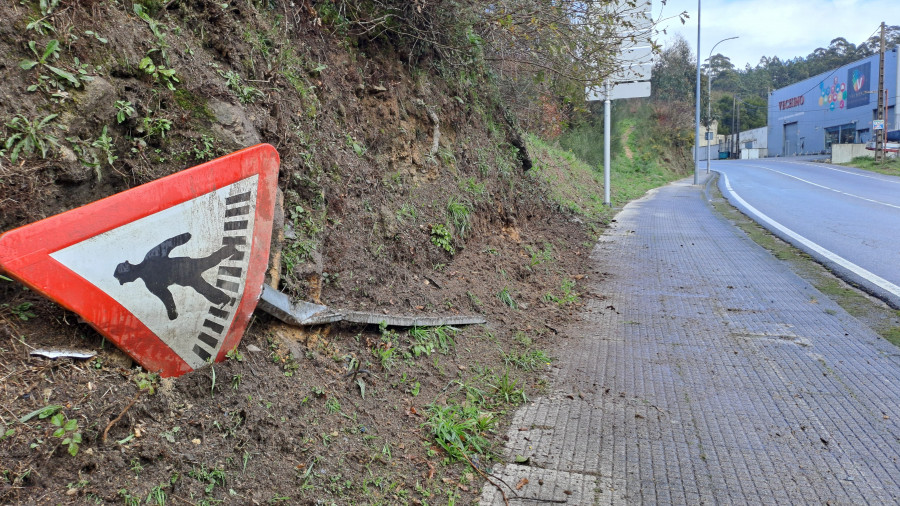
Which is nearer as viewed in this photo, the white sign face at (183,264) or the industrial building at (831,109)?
the white sign face at (183,264)

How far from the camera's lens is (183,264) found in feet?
8.49

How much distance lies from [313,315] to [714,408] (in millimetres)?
2522

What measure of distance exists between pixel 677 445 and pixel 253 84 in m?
3.36

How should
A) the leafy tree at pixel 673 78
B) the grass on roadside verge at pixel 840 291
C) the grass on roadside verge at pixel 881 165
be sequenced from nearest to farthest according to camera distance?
the grass on roadside verge at pixel 840 291 < the grass on roadside verge at pixel 881 165 < the leafy tree at pixel 673 78

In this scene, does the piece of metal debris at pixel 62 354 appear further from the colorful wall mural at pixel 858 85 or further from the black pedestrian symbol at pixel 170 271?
the colorful wall mural at pixel 858 85

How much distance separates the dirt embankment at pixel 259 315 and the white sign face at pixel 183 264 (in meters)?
0.20

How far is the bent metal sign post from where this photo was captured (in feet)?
7.21

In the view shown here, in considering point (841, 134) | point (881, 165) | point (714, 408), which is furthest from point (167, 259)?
point (841, 134)

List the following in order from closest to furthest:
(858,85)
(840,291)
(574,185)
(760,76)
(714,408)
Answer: (714,408) < (840,291) < (574,185) < (858,85) < (760,76)

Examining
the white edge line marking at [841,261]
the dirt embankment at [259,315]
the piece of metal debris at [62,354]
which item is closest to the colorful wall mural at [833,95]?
the white edge line marking at [841,261]

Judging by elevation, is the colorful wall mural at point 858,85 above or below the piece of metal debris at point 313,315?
above

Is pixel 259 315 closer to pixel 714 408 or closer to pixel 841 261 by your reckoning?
pixel 714 408

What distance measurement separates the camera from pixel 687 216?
45.7 ft

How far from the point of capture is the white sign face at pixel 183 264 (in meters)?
2.33
